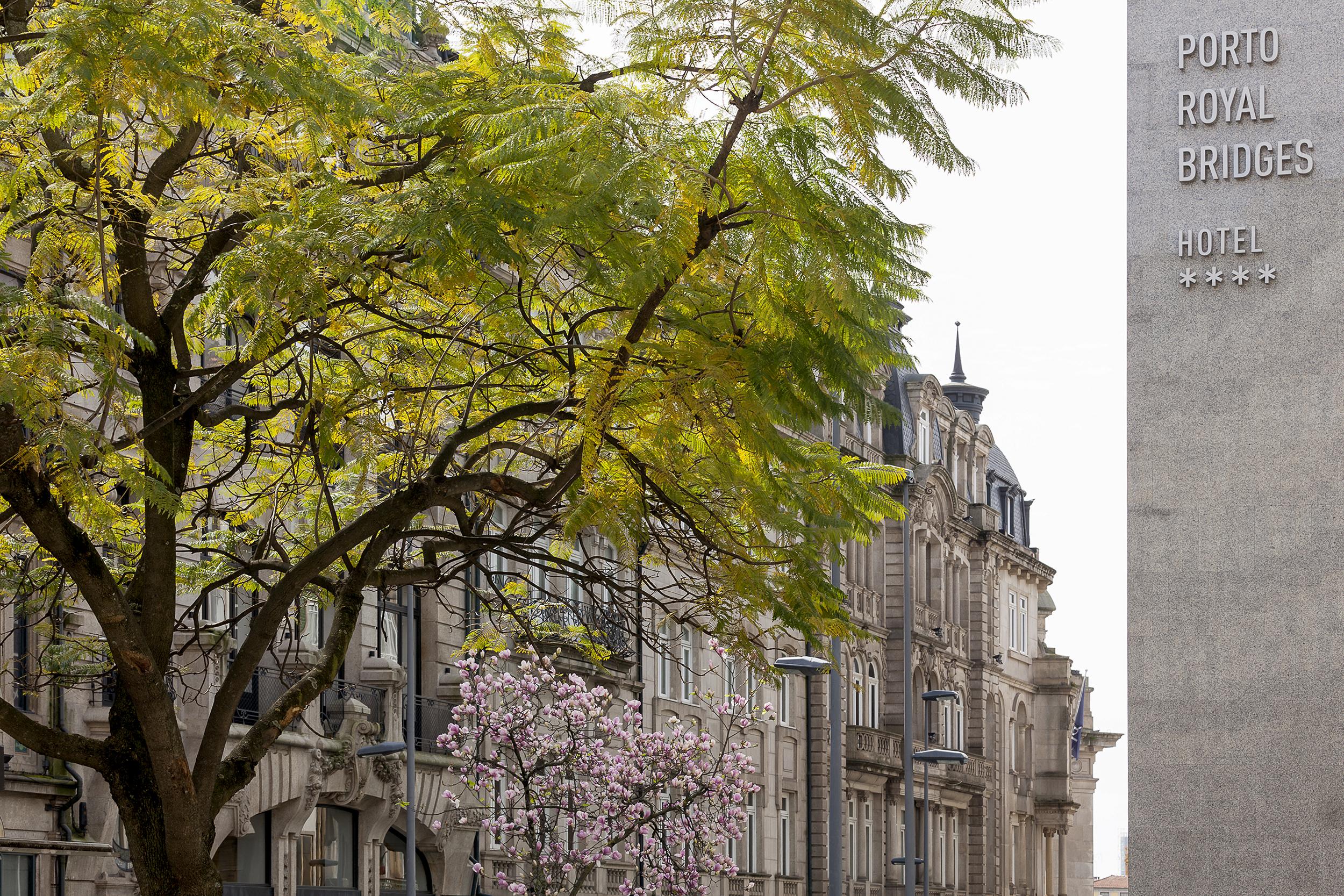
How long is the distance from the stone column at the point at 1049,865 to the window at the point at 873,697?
2185 centimetres

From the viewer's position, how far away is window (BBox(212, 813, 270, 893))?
31.4 meters

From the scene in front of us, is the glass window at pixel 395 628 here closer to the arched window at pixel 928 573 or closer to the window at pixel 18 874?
the window at pixel 18 874

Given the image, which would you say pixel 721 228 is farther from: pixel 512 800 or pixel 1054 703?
pixel 1054 703

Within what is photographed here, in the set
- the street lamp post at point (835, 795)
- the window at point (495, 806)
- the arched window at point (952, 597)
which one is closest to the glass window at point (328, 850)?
the window at point (495, 806)

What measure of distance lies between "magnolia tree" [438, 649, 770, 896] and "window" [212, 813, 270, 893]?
3328 mm

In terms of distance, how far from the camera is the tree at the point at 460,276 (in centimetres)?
1064

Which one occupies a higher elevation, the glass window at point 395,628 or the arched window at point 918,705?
the glass window at point 395,628

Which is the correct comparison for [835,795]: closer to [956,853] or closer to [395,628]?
[395,628]

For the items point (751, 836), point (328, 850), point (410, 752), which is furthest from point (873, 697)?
point (410, 752)

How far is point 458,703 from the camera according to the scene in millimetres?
37875

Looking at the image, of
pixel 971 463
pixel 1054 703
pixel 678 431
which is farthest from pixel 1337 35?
pixel 1054 703

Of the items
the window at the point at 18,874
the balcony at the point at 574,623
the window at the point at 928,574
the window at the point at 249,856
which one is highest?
the window at the point at 928,574

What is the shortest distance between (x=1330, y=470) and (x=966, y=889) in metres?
46.5

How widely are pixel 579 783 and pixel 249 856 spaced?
559 centimetres
